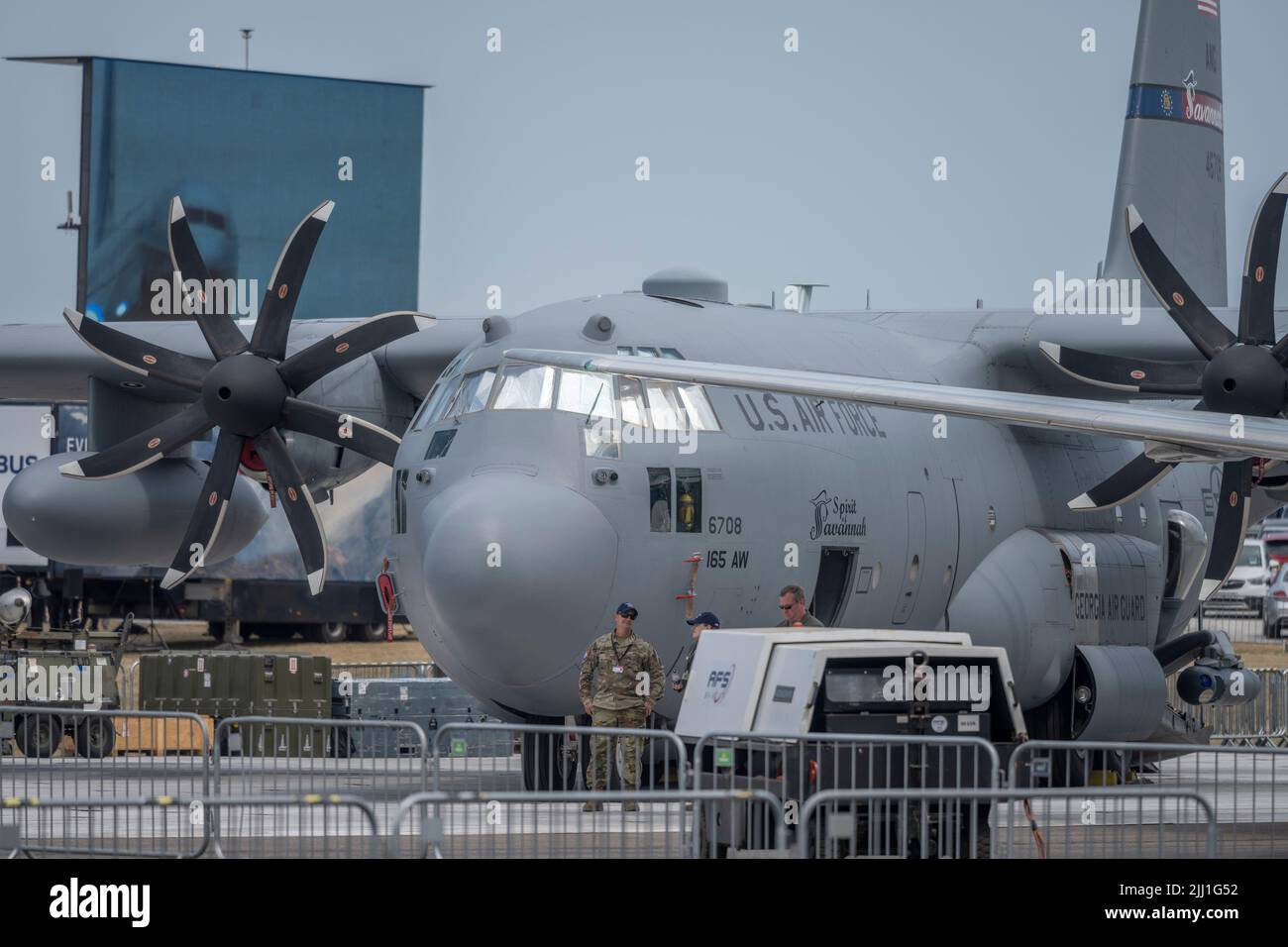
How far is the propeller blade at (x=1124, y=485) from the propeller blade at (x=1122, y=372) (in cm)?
67

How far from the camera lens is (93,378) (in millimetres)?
20375

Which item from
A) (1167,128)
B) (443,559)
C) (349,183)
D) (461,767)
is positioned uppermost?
(349,183)

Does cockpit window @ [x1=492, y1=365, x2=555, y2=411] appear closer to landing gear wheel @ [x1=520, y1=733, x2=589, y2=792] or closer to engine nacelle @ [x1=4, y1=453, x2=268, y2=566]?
landing gear wheel @ [x1=520, y1=733, x2=589, y2=792]

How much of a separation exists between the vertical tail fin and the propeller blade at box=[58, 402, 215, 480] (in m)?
11.7

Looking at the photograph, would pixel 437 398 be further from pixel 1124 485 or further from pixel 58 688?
pixel 58 688

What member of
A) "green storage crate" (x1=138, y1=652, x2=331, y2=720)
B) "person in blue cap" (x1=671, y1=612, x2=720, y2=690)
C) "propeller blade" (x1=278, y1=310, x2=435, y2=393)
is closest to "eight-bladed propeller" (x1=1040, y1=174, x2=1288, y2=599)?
"person in blue cap" (x1=671, y1=612, x2=720, y2=690)

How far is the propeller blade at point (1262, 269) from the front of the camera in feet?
54.1

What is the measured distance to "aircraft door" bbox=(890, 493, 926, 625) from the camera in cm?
1609

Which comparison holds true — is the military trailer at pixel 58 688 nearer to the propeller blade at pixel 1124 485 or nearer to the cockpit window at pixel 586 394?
the cockpit window at pixel 586 394

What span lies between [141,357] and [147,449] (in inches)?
35.5

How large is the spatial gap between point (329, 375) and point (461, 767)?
14.5ft

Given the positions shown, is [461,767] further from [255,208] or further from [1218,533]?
[255,208]

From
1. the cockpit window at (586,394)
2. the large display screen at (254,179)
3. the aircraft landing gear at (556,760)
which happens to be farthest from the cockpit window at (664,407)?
the large display screen at (254,179)
